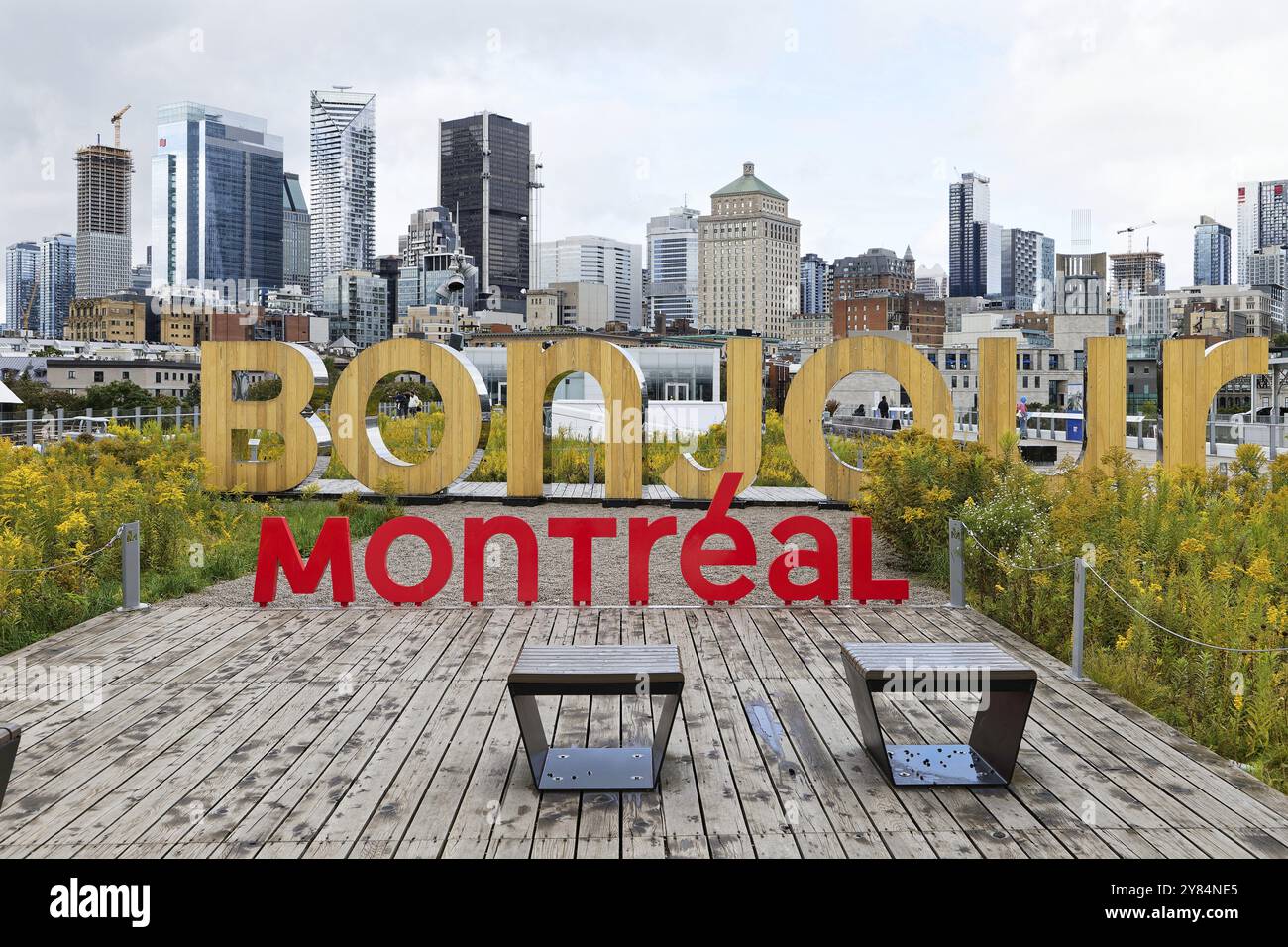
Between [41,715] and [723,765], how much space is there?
4.01 meters

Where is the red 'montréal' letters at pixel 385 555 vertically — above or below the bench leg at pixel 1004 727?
above

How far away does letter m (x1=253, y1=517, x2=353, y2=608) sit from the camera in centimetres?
917

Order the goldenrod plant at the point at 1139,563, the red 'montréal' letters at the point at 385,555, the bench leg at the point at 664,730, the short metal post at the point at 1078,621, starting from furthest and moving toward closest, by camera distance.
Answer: the red 'montréal' letters at the point at 385,555 → the short metal post at the point at 1078,621 → the goldenrod plant at the point at 1139,563 → the bench leg at the point at 664,730

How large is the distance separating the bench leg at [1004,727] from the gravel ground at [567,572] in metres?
4.58

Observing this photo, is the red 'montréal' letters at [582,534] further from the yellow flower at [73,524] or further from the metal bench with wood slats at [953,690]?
the yellow flower at [73,524]

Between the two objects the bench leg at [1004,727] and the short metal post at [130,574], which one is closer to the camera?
the bench leg at [1004,727]

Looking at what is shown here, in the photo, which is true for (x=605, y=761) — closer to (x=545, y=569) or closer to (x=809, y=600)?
(x=809, y=600)

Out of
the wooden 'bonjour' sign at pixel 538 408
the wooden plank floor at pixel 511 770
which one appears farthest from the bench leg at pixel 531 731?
the wooden 'bonjour' sign at pixel 538 408

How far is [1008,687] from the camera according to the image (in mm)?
5105

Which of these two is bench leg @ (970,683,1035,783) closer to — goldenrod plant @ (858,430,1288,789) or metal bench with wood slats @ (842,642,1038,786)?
metal bench with wood slats @ (842,642,1038,786)

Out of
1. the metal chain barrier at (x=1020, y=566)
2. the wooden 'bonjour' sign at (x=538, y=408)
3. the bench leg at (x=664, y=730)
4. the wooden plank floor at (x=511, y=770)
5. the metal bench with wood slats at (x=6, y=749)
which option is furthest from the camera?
the wooden 'bonjour' sign at (x=538, y=408)

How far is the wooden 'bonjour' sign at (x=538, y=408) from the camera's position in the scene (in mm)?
16953

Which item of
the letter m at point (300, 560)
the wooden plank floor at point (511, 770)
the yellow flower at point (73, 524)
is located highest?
the yellow flower at point (73, 524)

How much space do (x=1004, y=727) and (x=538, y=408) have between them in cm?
1294
